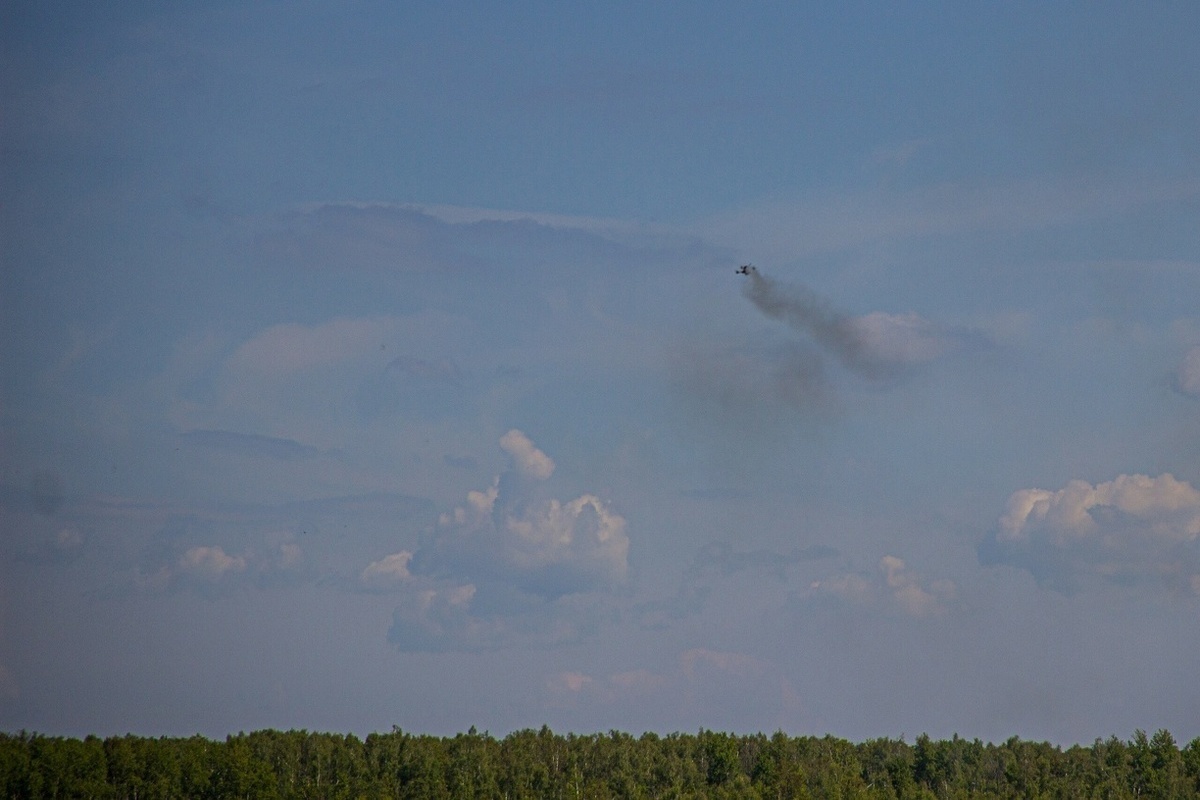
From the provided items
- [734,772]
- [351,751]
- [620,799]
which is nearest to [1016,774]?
[734,772]

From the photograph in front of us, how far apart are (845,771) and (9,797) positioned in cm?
10813

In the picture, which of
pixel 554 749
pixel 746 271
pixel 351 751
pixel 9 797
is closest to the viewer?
pixel 746 271

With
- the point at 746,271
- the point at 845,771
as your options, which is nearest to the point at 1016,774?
the point at 845,771

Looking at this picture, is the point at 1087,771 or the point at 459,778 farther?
the point at 1087,771

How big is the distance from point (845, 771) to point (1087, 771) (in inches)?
1367

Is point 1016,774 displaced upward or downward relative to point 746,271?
downward

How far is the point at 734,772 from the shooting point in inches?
7613

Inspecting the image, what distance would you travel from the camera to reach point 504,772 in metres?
178

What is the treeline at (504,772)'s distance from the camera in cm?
16038

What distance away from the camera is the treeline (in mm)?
160375

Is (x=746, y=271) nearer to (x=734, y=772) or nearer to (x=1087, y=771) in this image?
(x=734, y=772)

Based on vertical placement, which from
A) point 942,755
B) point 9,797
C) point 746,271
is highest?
point 746,271

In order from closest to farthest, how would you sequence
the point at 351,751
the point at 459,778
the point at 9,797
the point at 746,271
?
the point at 746,271, the point at 9,797, the point at 459,778, the point at 351,751

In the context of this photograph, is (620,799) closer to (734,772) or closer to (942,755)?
(734,772)
